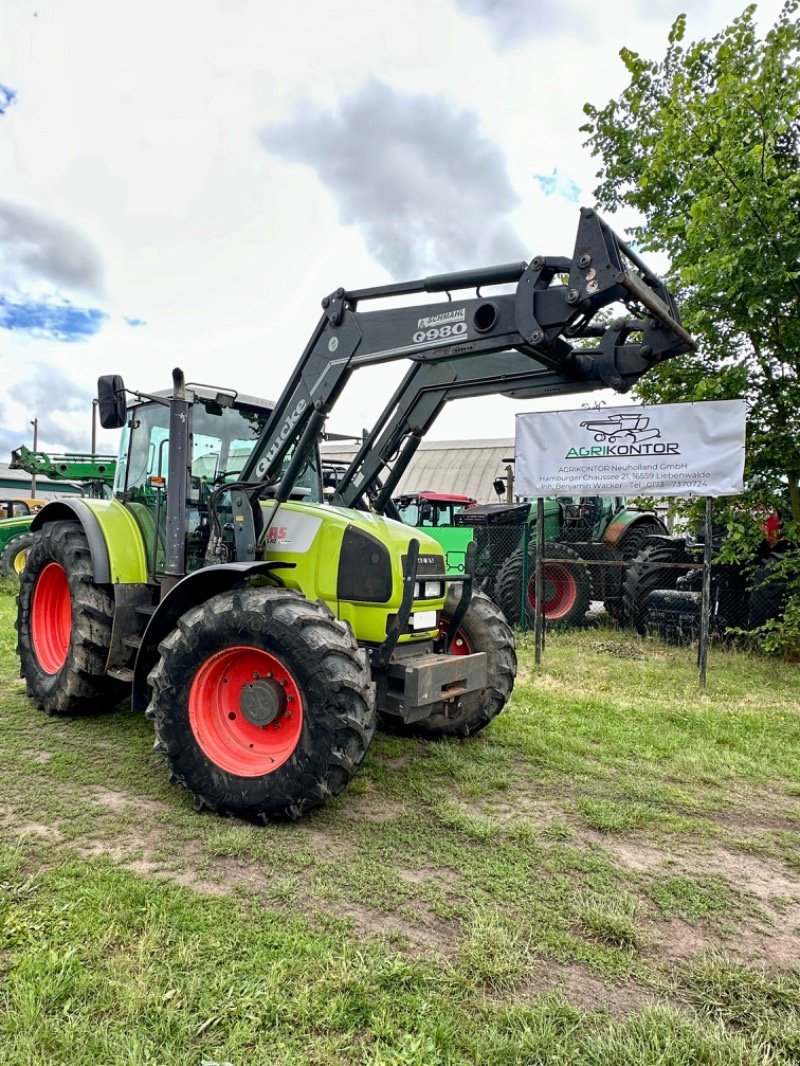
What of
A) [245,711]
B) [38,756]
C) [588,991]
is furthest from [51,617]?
[588,991]

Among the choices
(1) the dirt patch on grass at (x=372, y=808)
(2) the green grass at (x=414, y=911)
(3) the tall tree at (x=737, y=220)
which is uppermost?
(3) the tall tree at (x=737, y=220)

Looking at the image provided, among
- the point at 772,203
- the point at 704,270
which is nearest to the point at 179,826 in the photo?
the point at 704,270

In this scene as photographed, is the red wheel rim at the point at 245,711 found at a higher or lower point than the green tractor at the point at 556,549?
lower

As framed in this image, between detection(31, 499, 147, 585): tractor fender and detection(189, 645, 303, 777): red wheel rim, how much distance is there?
148cm

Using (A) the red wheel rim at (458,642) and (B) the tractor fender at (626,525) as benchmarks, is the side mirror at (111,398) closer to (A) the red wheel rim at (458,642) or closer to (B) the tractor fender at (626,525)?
(A) the red wheel rim at (458,642)

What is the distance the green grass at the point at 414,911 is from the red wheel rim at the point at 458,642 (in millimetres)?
650

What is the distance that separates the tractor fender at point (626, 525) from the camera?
11383mm

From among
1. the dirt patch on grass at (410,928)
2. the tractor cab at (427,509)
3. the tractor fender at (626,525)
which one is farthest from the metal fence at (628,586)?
the dirt patch on grass at (410,928)

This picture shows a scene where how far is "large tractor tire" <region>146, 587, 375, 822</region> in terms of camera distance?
11.4 feet

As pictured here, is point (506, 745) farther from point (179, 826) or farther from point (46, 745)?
point (46, 745)

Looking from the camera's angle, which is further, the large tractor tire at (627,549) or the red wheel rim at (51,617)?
the large tractor tire at (627,549)

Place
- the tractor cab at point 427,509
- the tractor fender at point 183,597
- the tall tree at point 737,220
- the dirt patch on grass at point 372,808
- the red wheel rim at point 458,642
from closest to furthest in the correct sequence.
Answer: the dirt patch on grass at point 372,808
the tractor fender at point 183,597
the red wheel rim at point 458,642
the tall tree at point 737,220
the tractor cab at point 427,509

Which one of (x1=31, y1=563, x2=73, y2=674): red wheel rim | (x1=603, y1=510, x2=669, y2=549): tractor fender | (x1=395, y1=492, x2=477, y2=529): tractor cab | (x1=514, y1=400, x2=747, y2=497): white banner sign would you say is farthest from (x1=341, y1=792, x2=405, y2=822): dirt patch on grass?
(x1=395, y1=492, x2=477, y2=529): tractor cab

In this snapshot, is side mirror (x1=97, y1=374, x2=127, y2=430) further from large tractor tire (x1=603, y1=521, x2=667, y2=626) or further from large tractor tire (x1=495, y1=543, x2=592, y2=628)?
large tractor tire (x1=603, y1=521, x2=667, y2=626)
